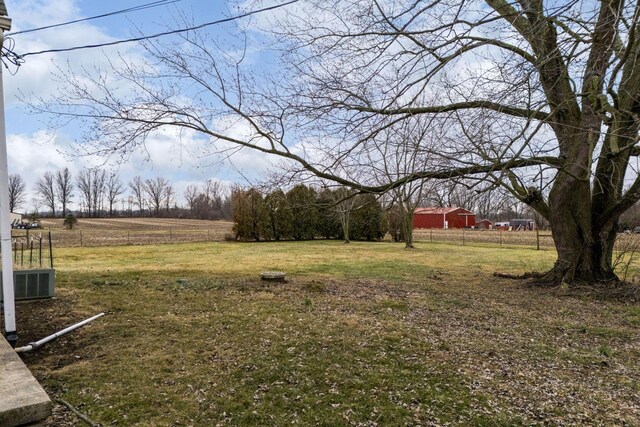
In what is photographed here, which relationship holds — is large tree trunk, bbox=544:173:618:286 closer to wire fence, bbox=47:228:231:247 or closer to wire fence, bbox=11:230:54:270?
wire fence, bbox=11:230:54:270

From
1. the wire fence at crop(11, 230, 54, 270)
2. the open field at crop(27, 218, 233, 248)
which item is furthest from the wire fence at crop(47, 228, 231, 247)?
the wire fence at crop(11, 230, 54, 270)

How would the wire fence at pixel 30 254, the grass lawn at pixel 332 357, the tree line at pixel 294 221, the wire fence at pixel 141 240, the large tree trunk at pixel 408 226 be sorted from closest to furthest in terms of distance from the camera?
the grass lawn at pixel 332 357, the wire fence at pixel 30 254, the wire fence at pixel 141 240, the large tree trunk at pixel 408 226, the tree line at pixel 294 221

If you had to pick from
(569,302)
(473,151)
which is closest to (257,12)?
(473,151)

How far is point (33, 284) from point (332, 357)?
14.9 feet

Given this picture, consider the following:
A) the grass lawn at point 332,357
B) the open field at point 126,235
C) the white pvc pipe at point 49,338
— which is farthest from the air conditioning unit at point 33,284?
the open field at point 126,235

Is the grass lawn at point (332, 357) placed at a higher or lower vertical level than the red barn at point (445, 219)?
lower

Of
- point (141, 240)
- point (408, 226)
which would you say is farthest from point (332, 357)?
point (141, 240)

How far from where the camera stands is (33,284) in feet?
18.8

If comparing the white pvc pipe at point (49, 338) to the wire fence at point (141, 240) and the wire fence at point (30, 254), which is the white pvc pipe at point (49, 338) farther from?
the wire fence at point (141, 240)

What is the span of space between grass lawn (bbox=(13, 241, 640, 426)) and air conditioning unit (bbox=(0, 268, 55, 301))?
0.27 meters

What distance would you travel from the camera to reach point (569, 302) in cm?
688

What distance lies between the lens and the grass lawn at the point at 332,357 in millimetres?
2846

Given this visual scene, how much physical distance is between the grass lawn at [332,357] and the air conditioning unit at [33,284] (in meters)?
0.27

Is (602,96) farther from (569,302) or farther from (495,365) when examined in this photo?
(495,365)
